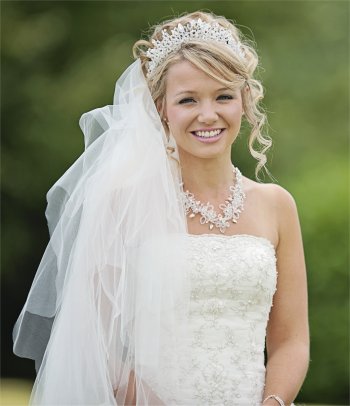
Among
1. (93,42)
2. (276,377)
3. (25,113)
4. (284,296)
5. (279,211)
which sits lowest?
(276,377)

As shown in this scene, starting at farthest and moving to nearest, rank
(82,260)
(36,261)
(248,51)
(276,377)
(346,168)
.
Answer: (36,261) → (346,168) → (248,51) → (276,377) → (82,260)

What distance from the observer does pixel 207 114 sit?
13.5 ft

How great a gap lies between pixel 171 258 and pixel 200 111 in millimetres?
711

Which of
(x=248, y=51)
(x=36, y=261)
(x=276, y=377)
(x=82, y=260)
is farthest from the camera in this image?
(x=36, y=261)

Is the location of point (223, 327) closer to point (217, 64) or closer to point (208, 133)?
point (208, 133)

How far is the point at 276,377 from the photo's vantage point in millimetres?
4223

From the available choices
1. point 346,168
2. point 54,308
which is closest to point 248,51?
point 54,308

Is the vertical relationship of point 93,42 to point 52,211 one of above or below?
above

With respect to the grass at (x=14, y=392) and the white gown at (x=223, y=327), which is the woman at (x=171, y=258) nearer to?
the white gown at (x=223, y=327)

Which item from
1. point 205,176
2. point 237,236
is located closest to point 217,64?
point 205,176

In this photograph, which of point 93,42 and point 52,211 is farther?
point 93,42

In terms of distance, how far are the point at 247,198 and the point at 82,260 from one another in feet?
3.17

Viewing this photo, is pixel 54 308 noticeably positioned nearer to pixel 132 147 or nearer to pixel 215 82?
pixel 132 147

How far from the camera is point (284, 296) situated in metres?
4.38
